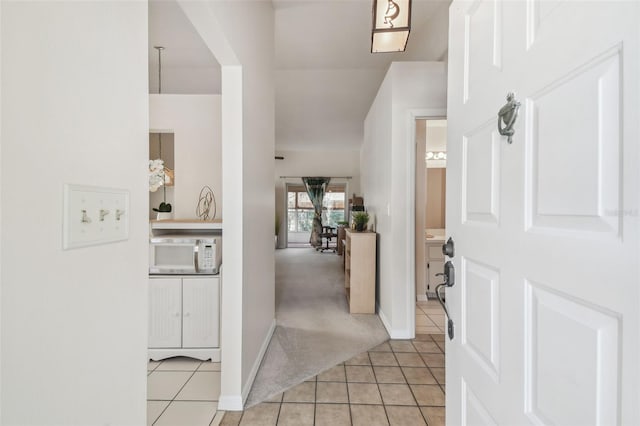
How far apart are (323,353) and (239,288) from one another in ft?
3.78

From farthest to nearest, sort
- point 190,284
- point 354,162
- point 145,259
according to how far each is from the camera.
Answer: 1. point 354,162
2. point 190,284
3. point 145,259

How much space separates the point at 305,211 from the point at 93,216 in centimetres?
996

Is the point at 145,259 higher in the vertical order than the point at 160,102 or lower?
lower

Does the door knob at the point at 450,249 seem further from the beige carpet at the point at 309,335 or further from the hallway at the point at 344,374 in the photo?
the beige carpet at the point at 309,335

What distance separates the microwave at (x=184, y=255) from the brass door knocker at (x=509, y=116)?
2.21 metres

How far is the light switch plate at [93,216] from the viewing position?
25.5 inches

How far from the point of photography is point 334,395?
2080 mm

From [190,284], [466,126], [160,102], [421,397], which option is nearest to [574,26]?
[466,126]

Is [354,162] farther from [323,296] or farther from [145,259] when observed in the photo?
[145,259]

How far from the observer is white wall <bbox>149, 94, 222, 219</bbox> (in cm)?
302

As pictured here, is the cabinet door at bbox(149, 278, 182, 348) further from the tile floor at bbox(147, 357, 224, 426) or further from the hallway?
the hallway

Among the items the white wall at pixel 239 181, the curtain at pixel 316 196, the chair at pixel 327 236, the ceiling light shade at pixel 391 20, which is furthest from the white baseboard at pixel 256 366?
the curtain at pixel 316 196

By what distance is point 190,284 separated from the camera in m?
2.52

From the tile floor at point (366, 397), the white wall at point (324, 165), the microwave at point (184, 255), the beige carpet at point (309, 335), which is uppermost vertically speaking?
the white wall at point (324, 165)
